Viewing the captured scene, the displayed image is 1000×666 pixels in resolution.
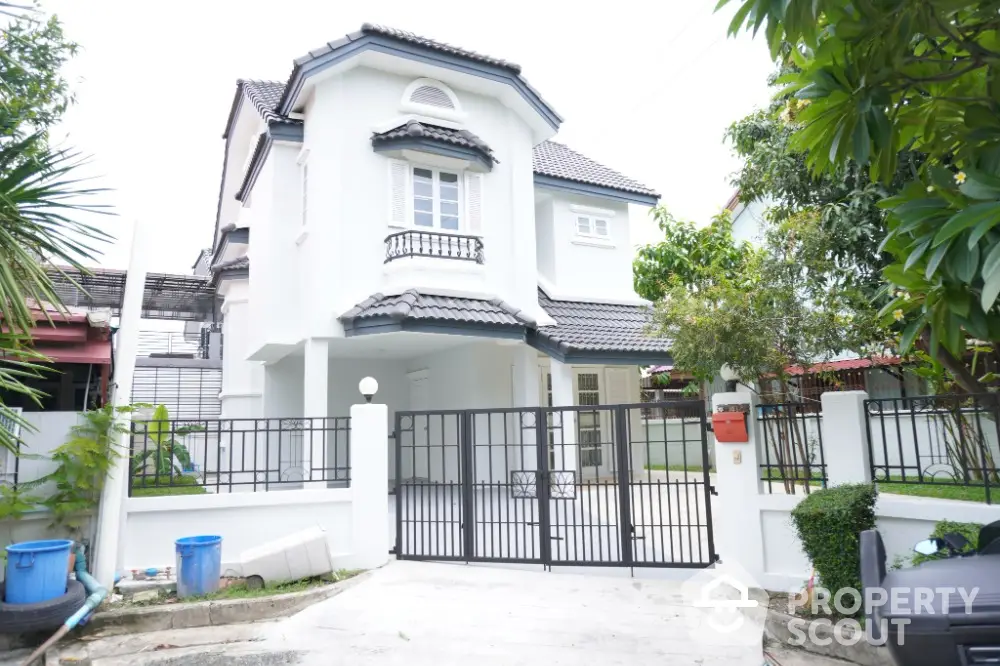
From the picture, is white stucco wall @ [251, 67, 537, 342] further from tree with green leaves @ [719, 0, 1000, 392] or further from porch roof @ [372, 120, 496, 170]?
tree with green leaves @ [719, 0, 1000, 392]

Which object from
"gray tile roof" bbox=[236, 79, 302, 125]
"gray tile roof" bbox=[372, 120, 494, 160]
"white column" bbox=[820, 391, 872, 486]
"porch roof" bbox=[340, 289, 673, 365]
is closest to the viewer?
"white column" bbox=[820, 391, 872, 486]

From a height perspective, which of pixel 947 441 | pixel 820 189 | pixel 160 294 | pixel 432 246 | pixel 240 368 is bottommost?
pixel 947 441

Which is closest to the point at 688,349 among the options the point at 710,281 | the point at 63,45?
the point at 710,281

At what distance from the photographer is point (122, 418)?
266 inches

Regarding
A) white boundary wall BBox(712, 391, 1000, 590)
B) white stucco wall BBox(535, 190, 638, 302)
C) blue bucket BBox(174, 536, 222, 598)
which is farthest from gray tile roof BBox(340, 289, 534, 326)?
white boundary wall BBox(712, 391, 1000, 590)

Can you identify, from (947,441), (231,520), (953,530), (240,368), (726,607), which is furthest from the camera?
(240,368)

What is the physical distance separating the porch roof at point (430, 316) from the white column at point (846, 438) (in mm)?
5789

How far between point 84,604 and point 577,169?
493 inches

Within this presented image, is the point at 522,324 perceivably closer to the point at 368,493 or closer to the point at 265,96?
the point at 368,493

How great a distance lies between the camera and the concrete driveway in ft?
16.4

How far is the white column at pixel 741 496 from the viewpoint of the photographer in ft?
21.0

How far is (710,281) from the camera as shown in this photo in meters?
8.26

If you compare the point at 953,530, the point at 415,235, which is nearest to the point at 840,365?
the point at 415,235

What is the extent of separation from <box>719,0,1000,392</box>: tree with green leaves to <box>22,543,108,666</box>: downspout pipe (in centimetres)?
661
